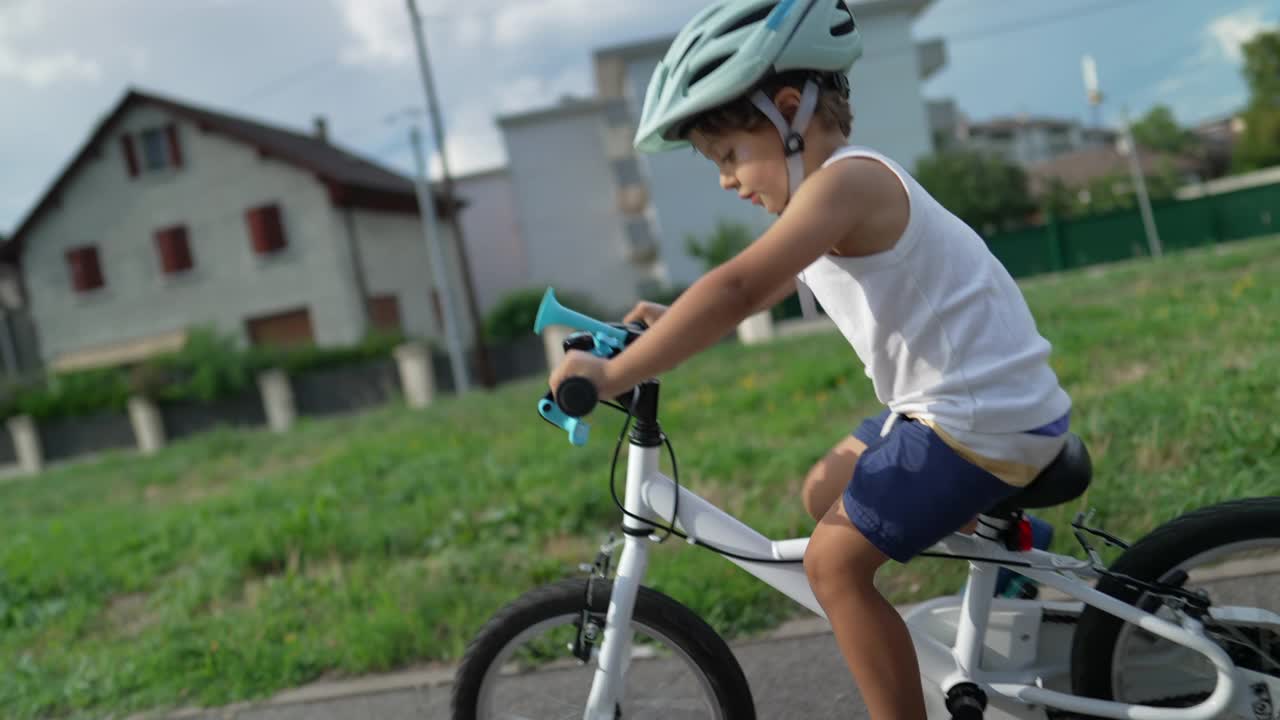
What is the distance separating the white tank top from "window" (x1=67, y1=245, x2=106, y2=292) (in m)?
31.6

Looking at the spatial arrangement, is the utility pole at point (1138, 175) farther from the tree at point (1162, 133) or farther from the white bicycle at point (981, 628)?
the tree at point (1162, 133)

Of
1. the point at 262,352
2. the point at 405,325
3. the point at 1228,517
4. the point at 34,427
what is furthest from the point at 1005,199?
the point at 1228,517

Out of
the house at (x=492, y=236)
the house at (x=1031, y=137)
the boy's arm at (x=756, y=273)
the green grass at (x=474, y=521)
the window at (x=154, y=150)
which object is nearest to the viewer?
the boy's arm at (x=756, y=273)

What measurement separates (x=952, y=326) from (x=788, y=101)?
0.52 metres

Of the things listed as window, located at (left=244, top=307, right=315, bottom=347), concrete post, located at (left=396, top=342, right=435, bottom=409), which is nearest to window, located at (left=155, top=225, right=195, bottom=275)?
window, located at (left=244, top=307, right=315, bottom=347)

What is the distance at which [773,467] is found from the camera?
483 cm

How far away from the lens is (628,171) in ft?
114

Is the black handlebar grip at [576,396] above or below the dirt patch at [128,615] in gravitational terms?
above

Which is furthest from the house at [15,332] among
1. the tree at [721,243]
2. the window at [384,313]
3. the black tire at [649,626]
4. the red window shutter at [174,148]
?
the black tire at [649,626]

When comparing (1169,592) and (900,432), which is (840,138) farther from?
(1169,592)

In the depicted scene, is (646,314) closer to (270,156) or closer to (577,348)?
(577,348)

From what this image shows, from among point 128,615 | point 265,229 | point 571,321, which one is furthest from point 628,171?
point 571,321

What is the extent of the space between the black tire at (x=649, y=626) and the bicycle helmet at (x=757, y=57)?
89 centimetres

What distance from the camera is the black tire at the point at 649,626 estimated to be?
1990 mm
